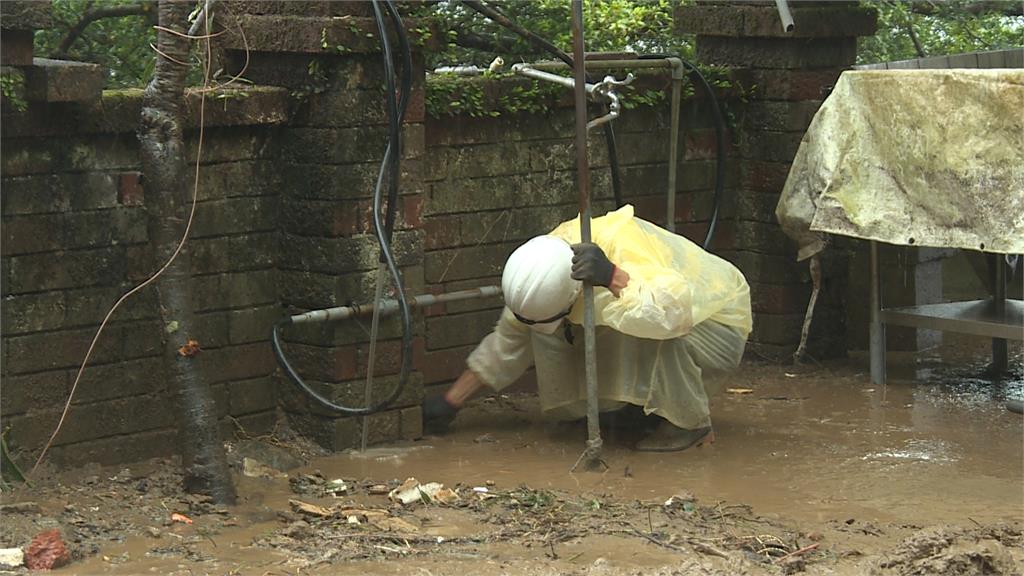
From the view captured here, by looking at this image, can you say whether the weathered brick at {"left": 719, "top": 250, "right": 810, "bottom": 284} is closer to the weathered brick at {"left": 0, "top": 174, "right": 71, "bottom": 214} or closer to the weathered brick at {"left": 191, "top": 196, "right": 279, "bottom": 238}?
the weathered brick at {"left": 191, "top": 196, "right": 279, "bottom": 238}

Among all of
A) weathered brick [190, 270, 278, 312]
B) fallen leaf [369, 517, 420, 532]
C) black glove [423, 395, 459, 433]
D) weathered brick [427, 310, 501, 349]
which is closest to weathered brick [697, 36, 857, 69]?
weathered brick [427, 310, 501, 349]

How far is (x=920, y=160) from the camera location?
23.0ft

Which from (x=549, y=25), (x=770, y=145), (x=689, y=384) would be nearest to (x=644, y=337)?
(x=689, y=384)

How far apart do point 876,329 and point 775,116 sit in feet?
4.35

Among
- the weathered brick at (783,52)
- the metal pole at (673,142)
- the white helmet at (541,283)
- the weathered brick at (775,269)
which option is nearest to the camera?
the white helmet at (541,283)

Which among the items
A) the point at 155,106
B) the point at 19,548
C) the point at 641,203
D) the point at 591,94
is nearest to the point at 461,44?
the point at 641,203

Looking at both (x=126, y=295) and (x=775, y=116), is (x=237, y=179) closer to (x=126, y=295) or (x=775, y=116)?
(x=126, y=295)

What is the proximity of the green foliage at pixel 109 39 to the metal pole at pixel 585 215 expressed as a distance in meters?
3.08

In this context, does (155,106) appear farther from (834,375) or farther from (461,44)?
(834,375)

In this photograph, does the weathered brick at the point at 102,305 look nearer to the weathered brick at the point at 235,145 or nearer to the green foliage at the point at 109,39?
the weathered brick at the point at 235,145

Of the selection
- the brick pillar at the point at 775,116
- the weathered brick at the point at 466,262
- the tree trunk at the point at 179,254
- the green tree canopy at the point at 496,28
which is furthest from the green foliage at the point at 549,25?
the tree trunk at the point at 179,254

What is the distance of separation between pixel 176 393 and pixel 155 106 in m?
1.03

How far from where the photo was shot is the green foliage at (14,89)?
516 centimetres

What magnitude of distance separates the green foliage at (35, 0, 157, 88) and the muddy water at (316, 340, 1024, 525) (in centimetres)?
274
